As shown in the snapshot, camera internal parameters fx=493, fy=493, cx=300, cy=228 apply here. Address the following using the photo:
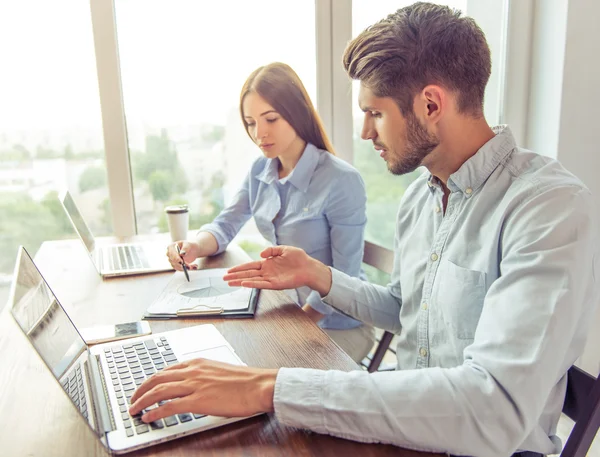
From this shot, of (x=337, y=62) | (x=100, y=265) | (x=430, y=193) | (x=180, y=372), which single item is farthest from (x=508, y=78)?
(x=180, y=372)

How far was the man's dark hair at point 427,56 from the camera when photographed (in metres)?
0.87

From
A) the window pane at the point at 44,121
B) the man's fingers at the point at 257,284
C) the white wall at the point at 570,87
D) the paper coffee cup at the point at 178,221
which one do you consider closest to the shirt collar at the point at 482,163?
the man's fingers at the point at 257,284

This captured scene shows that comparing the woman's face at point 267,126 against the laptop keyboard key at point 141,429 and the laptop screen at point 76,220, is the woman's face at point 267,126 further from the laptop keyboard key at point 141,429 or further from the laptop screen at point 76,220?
the laptop keyboard key at point 141,429

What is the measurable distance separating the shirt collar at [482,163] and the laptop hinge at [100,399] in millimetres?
668

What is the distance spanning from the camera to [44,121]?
6.06ft

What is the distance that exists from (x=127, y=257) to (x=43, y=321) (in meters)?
0.90

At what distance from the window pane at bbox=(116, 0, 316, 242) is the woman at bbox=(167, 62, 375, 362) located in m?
0.39

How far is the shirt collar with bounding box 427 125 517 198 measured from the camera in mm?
861

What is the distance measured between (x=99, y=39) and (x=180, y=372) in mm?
1610

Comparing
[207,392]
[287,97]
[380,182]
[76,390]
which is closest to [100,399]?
[76,390]

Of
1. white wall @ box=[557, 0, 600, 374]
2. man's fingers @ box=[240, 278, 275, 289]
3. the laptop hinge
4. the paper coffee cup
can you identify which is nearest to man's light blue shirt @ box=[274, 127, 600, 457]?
the laptop hinge

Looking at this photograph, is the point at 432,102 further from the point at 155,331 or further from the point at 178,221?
the point at 178,221

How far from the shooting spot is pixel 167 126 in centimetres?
200

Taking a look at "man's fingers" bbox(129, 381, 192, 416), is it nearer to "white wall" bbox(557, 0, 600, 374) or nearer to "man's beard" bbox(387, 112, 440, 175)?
"man's beard" bbox(387, 112, 440, 175)
